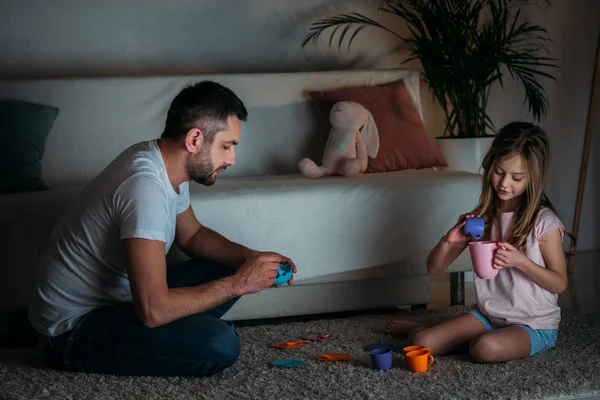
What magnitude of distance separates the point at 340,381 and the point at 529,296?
62cm

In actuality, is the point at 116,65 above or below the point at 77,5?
below

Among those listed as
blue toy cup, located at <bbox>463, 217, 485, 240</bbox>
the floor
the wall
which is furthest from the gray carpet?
the wall

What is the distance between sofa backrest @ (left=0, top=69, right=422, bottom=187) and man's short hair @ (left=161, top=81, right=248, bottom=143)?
130 centimetres

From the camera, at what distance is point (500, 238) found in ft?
8.67

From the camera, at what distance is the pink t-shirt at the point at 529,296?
101 inches

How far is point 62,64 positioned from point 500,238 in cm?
220

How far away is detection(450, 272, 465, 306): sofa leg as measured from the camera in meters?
3.32

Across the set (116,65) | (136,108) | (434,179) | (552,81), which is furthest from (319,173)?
(552,81)

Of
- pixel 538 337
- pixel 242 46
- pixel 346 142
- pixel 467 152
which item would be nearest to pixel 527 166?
pixel 538 337

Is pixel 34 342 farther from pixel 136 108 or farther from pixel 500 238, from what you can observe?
pixel 500 238

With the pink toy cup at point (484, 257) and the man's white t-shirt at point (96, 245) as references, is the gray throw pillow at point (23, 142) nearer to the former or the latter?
the man's white t-shirt at point (96, 245)

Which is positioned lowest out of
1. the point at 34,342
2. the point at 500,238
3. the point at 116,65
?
the point at 34,342

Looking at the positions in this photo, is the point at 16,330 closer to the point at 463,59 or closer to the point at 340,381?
the point at 340,381

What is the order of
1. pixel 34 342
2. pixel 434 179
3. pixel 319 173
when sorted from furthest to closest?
pixel 319 173, pixel 434 179, pixel 34 342
